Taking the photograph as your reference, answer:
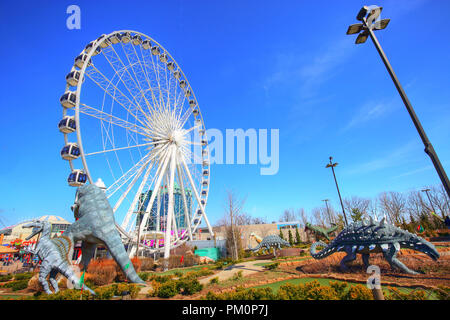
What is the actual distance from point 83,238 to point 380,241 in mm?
12490

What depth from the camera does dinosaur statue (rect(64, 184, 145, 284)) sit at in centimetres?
911

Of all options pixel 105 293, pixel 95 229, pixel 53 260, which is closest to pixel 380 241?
pixel 105 293

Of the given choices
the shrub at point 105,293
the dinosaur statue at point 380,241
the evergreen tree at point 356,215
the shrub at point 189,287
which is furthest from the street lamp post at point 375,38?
the evergreen tree at point 356,215

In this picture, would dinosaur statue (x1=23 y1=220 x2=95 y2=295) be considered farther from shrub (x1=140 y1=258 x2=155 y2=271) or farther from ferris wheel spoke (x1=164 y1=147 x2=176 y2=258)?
ferris wheel spoke (x1=164 y1=147 x2=176 y2=258)

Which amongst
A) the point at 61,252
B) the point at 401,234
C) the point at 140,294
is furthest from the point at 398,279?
the point at 61,252

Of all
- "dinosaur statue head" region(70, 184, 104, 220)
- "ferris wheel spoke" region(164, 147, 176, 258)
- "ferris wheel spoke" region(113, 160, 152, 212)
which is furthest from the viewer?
"ferris wheel spoke" region(164, 147, 176, 258)

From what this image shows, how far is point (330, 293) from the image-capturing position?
5.48 metres

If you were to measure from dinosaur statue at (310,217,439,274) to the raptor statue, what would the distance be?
959 centimetres

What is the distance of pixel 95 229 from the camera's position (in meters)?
9.10

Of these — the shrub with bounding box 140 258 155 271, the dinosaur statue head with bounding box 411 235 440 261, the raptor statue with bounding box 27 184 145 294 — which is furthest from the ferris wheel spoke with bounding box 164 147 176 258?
the dinosaur statue head with bounding box 411 235 440 261

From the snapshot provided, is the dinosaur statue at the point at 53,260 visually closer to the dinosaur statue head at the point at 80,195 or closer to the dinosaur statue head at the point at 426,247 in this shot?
the dinosaur statue head at the point at 80,195

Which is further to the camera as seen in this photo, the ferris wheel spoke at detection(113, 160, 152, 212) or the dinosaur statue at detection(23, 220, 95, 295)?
the ferris wheel spoke at detection(113, 160, 152, 212)
